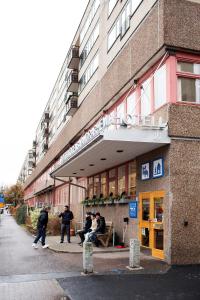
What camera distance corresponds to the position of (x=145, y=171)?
15203 mm

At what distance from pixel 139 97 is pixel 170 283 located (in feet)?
27.6

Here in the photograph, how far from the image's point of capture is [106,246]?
1644 cm

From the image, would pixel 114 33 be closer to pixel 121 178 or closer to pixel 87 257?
pixel 121 178

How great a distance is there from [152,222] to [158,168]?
196cm

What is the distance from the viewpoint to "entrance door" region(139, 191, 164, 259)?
45.0 ft

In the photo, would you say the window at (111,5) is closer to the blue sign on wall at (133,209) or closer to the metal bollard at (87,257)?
the blue sign on wall at (133,209)

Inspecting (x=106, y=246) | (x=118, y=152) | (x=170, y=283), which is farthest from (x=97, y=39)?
(x=170, y=283)

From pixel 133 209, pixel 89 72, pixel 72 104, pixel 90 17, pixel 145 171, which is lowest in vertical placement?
pixel 133 209

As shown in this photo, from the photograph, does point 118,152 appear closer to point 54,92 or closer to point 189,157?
point 189,157

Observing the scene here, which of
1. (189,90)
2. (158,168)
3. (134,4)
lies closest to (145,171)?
(158,168)

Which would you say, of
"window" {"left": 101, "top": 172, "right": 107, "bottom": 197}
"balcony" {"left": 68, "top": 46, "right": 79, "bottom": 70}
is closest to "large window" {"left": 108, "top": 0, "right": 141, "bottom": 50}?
"window" {"left": 101, "top": 172, "right": 107, "bottom": 197}

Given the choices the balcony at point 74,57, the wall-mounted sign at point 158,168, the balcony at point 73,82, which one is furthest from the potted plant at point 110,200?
the balcony at point 74,57

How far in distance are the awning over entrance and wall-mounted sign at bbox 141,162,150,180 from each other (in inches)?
19.7

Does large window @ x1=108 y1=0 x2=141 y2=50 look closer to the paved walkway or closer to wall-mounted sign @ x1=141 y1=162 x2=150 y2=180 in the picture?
wall-mounted sign @ x1=141 y1=162 x2=150 y2=180
